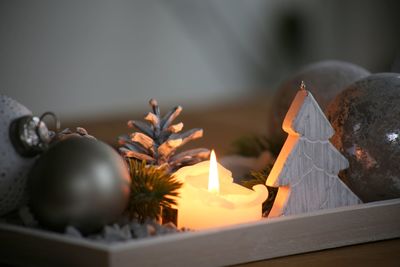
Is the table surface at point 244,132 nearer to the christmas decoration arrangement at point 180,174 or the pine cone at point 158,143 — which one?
the christmas decoration arrangement at point 180,174

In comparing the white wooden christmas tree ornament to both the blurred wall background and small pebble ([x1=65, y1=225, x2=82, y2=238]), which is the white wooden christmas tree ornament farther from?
the blurred wall background

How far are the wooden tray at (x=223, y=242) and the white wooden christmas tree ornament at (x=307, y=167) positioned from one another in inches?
1.5

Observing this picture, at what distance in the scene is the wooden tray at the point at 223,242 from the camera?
808 mm

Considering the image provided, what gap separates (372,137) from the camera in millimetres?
1045

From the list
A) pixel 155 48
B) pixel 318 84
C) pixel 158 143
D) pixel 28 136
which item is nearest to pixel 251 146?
pixel 318 84

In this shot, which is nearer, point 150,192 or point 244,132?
point 150,192

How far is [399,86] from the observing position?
1079 millimetres

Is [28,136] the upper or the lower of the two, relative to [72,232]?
upper

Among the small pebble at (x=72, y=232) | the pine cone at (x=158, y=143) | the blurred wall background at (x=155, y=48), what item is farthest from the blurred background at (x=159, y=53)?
the small pebble at (x=72, y=232)

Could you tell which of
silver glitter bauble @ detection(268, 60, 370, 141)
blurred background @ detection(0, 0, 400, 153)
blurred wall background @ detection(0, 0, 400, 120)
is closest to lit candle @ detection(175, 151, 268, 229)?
silver glitter bauble @ detection(268, 60, 370, 141)

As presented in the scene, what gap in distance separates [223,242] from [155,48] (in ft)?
8.53

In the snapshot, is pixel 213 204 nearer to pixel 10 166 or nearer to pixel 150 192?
pixel 150 192

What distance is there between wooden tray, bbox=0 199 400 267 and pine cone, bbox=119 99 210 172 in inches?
8.2

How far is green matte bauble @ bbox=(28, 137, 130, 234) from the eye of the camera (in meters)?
0.84
